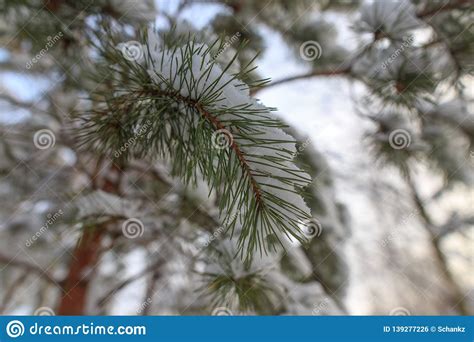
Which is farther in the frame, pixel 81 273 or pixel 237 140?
pixel 81 273

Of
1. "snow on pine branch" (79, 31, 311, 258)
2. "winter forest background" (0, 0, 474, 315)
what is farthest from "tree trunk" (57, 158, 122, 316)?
"snow on pine branch" (79, 31, 311, 258)

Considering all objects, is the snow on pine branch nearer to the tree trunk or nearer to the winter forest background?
the winter forest background

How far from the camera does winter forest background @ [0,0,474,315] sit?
1.84 feet

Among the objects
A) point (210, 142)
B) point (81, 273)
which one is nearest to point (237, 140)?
point (210, 142)

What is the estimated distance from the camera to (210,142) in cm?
55

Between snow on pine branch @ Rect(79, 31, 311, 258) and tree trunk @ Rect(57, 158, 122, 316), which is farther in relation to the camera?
tree trunk @ Rect(57, 158, 122, 316)

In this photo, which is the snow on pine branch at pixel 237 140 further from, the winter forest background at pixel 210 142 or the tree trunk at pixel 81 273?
the tree trunk at pixel 81 273

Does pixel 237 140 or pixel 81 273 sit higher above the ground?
pixel 81 273

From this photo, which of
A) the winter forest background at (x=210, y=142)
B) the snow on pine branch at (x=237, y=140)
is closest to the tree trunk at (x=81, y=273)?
the winter forest background at (x=210, y=142)

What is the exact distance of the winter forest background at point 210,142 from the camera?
56 cm

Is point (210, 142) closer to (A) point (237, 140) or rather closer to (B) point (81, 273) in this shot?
(A) point (237, 140)

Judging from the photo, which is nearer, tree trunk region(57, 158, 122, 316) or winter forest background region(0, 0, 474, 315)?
winter forest background region(0, 0, 474, 315)

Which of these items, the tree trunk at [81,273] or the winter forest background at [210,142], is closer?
the winter forest background at [210,142]

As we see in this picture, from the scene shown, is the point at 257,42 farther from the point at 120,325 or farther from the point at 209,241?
the point at 120,325
